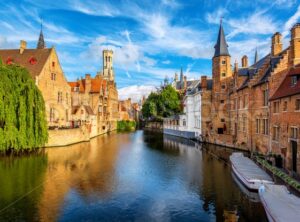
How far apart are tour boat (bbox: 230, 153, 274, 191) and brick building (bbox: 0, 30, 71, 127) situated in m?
29.8

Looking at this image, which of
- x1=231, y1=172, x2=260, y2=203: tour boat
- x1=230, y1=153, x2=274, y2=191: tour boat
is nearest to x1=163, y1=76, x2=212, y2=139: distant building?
x1=230, y1=153, x2=274, y2=191: tour boat

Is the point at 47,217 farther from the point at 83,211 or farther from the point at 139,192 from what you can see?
the point at 139,192

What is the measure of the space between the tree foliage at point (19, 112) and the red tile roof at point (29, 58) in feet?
32.6

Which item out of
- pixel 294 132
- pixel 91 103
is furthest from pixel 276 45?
pixel 91 103

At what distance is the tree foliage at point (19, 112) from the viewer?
1091 inches

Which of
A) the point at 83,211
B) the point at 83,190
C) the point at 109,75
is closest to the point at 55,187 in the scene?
the point at 83,190

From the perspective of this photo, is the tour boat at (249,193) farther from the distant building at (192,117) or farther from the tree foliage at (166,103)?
the tree foliage at (166,103)

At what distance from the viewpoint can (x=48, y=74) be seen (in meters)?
41.5

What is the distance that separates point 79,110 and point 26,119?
21217 millimetres

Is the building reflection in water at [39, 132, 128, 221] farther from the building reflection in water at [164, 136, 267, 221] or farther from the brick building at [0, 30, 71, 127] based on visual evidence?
the brick building at [0, 30, 71, 127]

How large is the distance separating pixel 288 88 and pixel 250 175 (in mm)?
9248

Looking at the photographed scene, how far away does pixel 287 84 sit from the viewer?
2436cm

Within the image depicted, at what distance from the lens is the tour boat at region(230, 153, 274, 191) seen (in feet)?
57.6

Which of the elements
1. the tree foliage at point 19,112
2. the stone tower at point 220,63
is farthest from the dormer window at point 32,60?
the stone tower at point 220,63
